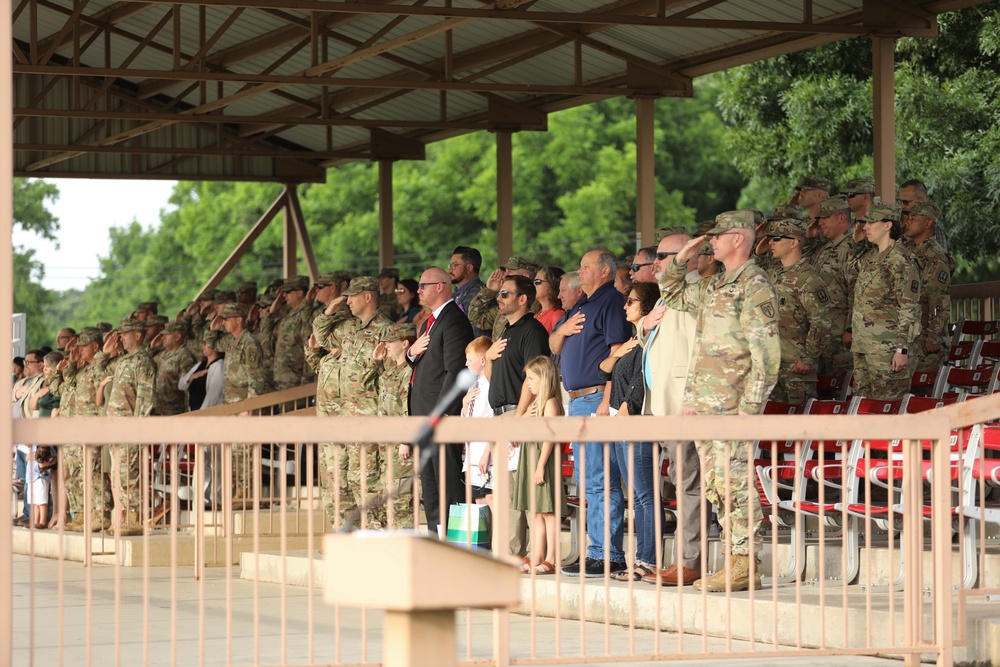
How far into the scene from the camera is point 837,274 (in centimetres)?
1077

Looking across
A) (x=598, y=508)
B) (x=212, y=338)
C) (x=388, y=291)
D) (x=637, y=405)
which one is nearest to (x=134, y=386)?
(x=212, y=338)

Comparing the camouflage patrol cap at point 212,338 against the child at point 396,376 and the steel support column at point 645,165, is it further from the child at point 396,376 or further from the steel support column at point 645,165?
the child at point 396,376

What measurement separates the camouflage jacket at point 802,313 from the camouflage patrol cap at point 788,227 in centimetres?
21

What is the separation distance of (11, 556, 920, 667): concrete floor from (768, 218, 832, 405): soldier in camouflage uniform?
233 cm

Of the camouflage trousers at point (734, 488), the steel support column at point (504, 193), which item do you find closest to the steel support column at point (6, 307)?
the camouflage trousers at point (734, 488)

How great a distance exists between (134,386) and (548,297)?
5766 millimetres

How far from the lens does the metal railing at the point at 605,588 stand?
576 cm

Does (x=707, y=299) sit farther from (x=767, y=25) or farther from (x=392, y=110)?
(x=392, y=110)

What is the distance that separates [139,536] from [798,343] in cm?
656

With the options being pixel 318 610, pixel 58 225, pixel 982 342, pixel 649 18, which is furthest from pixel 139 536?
pixel 58 225

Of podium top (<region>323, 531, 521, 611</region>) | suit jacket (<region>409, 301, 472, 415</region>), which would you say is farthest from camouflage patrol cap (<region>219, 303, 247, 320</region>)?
podium top (<region>323, 531, 521, 611</region>)

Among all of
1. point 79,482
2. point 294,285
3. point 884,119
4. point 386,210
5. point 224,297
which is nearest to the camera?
point 884,119

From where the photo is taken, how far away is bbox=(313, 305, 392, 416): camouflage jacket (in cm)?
1136

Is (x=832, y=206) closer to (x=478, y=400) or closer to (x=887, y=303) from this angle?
(x=887, y=303)
